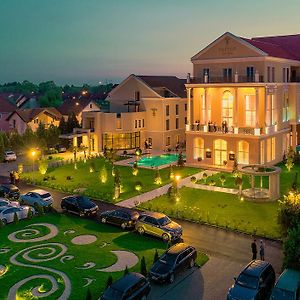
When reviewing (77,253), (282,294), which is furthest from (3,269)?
(282,294)

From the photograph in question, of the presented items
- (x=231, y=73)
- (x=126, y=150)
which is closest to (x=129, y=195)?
(x=231, y=73)

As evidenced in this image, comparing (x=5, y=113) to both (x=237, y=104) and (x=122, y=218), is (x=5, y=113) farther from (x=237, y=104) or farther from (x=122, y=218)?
(x=122, y=218)

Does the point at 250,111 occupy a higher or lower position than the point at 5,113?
lower

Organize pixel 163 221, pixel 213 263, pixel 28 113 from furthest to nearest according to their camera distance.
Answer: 1. pixel 28 113
2. pixel 163 221
3. pixel 213 263

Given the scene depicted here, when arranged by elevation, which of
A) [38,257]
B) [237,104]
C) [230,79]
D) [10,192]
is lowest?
[38,257]

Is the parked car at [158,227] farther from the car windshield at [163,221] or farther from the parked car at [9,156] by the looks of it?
the parked car at [9,156]

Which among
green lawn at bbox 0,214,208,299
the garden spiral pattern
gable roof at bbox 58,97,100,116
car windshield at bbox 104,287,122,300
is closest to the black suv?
green lawn at bbox 0,214,208,299

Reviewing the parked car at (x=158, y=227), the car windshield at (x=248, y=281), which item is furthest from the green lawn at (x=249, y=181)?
the car windshield at (x=248, y=281)
